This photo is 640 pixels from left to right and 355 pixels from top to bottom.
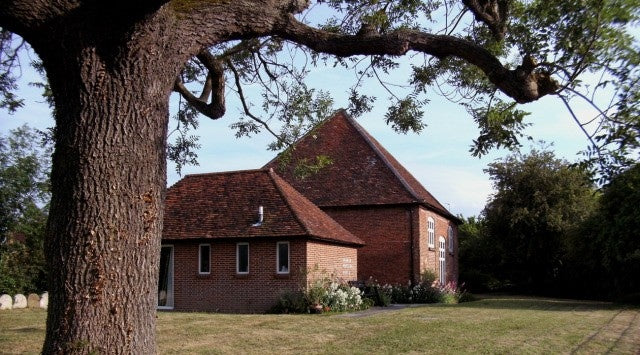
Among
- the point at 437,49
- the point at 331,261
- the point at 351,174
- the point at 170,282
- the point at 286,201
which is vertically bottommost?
the point at 170,282

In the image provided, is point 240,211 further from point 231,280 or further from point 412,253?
point 412,253

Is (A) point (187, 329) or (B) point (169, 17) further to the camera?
(A) point (187, 329)

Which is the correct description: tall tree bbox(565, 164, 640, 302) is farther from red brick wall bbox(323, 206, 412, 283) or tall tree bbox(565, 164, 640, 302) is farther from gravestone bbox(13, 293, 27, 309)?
gravestone bbox(13, 293, 27, 309)

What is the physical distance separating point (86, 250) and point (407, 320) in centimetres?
1283

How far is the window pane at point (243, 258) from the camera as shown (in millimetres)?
22312

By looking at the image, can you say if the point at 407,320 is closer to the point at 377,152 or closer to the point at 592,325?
the point at 592,325

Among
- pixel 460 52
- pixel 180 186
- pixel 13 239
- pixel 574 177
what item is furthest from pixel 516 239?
pixel 460 52

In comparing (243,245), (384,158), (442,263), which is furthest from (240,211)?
(442,263)

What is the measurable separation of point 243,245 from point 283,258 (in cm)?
168

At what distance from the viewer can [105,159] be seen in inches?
189

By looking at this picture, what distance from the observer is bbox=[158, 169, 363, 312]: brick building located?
71.1ft

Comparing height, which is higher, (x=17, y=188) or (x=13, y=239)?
(x=17, y=188)

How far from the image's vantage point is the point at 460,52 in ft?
21.4

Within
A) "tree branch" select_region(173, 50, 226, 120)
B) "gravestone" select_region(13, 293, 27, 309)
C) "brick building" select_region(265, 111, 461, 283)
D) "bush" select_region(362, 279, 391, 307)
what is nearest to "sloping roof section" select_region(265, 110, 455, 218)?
"brick building" select_region(265, 111, 461, 283)
